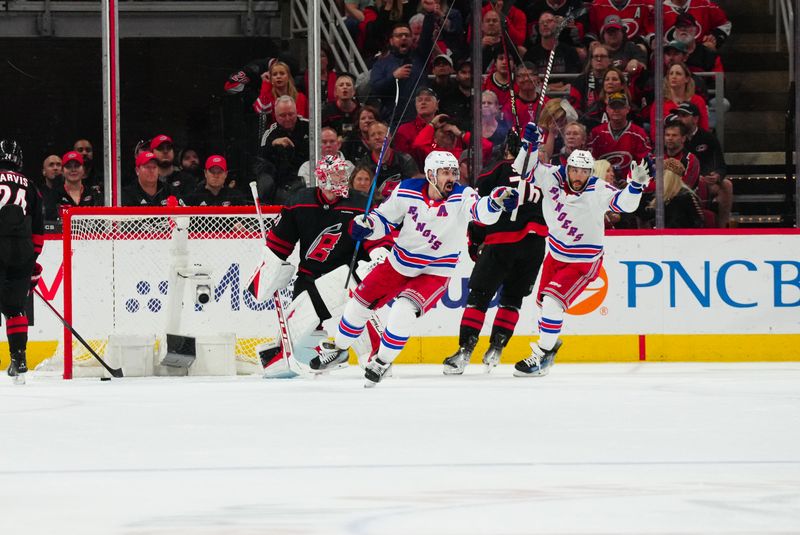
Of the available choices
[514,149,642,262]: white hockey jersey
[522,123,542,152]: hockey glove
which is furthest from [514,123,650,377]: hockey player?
[522,123,542,152]: hockey glove

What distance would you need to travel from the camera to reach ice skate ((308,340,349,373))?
7.20 meters

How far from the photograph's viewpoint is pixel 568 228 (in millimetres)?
7574

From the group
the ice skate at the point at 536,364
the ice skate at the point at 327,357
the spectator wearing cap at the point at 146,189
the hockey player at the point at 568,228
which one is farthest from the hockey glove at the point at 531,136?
the spectator wearing cap at the point at 146,189

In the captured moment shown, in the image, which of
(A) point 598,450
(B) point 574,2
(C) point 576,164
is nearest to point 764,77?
(B) point 574,2

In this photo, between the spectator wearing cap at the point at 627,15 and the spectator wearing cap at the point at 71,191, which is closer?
the spectator wearing cap at the point at 71,191

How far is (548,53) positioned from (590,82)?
14.7 inches

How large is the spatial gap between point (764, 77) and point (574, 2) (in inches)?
50.8

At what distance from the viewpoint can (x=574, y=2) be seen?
9727 millimetres

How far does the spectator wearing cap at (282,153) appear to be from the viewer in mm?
8984

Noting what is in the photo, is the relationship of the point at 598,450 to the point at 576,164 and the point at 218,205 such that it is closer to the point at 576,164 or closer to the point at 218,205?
the point at 576,164

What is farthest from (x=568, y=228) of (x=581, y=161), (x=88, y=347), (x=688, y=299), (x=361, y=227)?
(x=88, y=347)

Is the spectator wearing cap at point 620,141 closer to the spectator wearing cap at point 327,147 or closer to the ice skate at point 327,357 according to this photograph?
the spectator wearing cap at point 327,147

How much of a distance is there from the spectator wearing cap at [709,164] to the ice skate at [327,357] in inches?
106

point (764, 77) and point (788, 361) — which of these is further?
point (764, 77)
